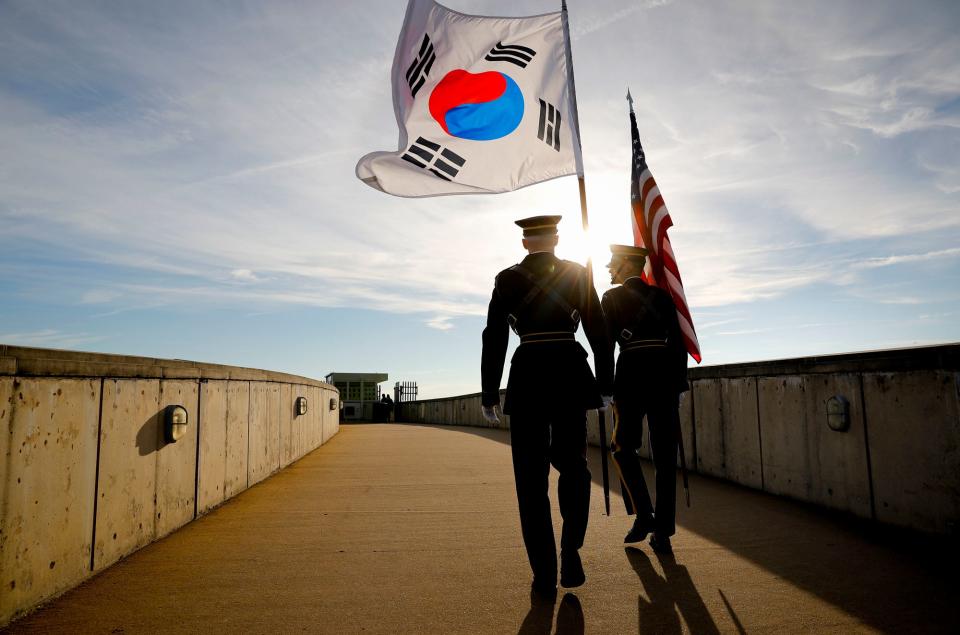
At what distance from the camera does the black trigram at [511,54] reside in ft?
16.9

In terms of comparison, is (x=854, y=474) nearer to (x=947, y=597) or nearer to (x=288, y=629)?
(x=947, y=597)

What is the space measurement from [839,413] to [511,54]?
376 centimetres

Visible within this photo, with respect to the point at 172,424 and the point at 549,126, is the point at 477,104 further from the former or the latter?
the point at 172,424

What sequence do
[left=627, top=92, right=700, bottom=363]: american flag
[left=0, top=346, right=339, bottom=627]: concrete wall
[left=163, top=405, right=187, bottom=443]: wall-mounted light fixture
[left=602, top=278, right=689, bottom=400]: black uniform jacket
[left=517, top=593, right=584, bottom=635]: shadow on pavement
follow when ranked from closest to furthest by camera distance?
[left=517, top=593, right=584, bottom=635]: shadow on pavement → [left=0, top=346, right=339, bottom=627]: concrete wall → [left=602, top=278, right=689, bottom=400]: black uniform jacket → [left=163, top=405, right=187, bottom=443]: wall-mounted light fixture → [left=627, top=92, right=700, bottom=363]: american flag

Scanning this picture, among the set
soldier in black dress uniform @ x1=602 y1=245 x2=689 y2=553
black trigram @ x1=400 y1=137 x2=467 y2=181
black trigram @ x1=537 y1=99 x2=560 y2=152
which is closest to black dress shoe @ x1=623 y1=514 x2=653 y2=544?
soldier in black dress uniform @ x1=602 y1=245 x2=689 y2=553

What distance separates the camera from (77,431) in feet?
11.4

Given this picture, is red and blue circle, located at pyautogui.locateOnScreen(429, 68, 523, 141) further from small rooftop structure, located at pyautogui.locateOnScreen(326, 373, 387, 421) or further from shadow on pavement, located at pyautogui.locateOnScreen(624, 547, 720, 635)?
small rooftop structure, located at pyautogui.locateOnScreen(326, 373, 387, 421)

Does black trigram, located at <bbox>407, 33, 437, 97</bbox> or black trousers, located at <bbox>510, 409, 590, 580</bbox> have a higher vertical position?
black trigram, located at <bbox>407, 33, 437, 97</bbox>

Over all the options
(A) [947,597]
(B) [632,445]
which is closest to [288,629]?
(B) [632,445]

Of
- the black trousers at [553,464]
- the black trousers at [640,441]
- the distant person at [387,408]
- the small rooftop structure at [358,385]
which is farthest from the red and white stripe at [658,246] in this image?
the small rooftop structure at [358,385]

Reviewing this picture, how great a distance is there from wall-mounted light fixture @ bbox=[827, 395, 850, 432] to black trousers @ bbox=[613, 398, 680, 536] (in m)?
1.49

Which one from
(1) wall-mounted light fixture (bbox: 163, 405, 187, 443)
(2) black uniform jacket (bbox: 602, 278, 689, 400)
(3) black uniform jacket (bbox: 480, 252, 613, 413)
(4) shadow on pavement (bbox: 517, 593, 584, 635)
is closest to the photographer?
(4) shadow on pavement (bbox: 517, 593, 584, 635)

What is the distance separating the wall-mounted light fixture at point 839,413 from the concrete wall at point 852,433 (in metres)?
0.04

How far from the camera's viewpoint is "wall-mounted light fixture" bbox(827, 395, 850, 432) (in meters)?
4.98
